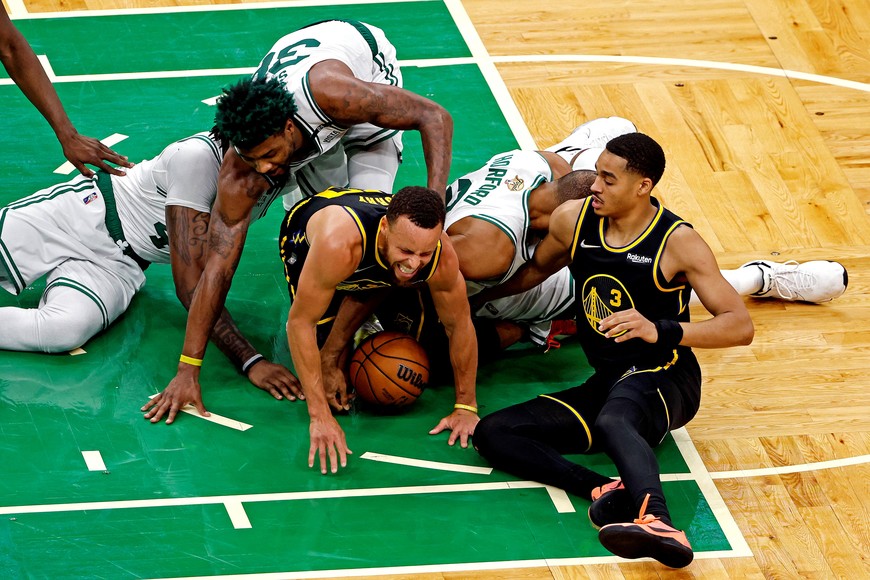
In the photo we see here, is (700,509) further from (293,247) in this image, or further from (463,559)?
(293,247)

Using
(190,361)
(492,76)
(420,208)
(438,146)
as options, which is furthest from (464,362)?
(492,76)

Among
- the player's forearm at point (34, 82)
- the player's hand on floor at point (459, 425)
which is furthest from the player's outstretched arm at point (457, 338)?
the player's forearm at point (34, 82)

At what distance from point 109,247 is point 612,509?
9.78 feet

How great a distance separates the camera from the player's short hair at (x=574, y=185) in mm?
6516

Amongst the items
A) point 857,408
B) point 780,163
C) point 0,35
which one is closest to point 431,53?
point 780,163

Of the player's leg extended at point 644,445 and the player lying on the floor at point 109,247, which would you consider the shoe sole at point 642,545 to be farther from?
the player lying on the floor at point 109,247

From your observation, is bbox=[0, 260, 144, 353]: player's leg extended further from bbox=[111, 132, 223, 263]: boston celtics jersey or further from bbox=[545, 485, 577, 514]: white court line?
bbox=[545, 485, 577, 514]: white court line

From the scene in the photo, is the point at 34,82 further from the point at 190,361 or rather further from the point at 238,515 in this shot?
the point at 238,515

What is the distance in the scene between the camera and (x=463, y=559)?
579 cm

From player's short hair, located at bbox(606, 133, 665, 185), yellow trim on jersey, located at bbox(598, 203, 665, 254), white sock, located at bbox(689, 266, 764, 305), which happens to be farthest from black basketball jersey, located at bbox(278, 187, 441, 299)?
white sock, located at bbox(689, 266, 764, 305)

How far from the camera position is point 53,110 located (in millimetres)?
7484

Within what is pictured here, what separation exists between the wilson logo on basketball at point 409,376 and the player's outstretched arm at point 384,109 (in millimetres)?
867

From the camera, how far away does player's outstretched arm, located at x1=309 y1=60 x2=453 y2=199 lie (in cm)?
652

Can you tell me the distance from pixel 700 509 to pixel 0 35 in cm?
424
